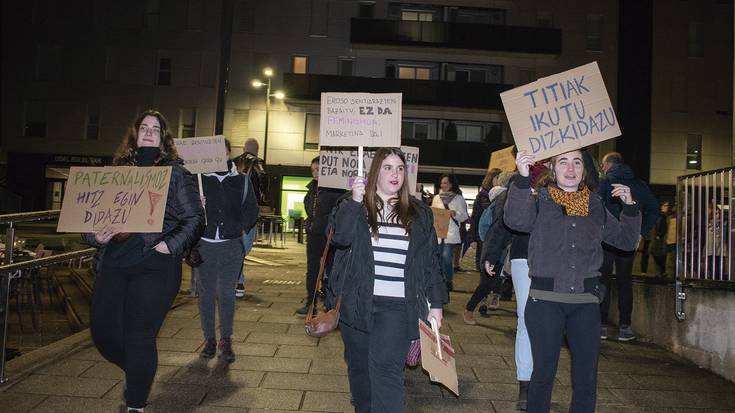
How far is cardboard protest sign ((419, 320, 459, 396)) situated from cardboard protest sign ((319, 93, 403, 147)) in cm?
185

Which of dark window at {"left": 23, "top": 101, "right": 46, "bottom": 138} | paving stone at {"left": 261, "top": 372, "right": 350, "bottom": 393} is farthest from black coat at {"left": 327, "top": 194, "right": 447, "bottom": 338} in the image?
dark window at {"left": 23, "top": 101, "right": 46, "bottom": 138}

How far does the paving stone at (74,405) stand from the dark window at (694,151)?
34627mm

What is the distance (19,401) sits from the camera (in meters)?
4.11

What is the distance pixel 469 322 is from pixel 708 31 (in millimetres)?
32943

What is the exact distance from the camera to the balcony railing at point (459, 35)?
31312 mm

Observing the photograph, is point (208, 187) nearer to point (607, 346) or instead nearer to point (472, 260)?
point (607, 346)

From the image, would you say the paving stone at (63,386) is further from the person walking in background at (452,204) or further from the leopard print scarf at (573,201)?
the person walking in background at (452,204)

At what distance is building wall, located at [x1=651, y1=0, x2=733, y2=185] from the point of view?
32.5 metres

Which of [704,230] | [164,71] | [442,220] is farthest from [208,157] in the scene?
[164,71]

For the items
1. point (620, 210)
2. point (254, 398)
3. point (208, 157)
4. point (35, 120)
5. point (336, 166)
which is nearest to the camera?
point (254, 398)

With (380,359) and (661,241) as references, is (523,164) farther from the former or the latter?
(661,241)

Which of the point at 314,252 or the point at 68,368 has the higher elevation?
the point at 314,252

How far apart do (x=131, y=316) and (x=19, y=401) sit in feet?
4.16

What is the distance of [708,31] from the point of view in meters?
33.1
